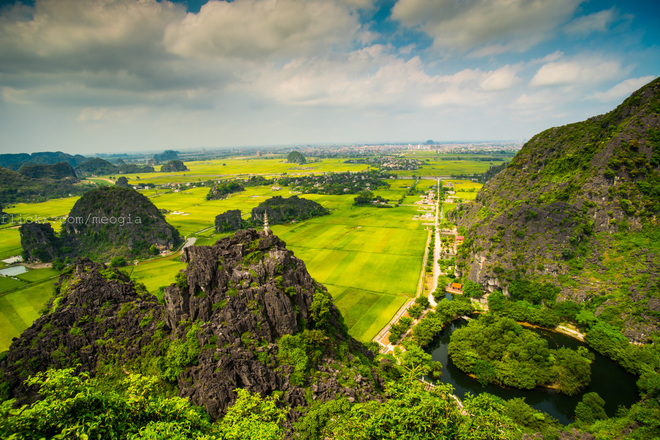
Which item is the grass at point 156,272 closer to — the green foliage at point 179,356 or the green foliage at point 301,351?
the green foliage at point 179,356

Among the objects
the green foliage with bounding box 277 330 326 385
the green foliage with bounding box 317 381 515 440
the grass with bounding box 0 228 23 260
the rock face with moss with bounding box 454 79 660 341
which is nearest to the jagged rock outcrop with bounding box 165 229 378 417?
the green foliage with bounding box 277 330 326 385

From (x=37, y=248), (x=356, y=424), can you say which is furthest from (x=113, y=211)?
(x=356, y=424)

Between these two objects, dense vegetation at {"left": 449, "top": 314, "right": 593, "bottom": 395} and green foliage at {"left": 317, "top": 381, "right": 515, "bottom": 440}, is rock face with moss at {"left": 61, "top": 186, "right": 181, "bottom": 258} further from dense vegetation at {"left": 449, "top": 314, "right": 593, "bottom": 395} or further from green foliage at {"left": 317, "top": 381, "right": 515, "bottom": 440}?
green foliage at {"left": 317, "top": 381, "right": 515, "bottom": 440}

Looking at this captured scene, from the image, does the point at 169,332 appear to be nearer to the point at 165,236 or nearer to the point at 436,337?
the point at 436,337

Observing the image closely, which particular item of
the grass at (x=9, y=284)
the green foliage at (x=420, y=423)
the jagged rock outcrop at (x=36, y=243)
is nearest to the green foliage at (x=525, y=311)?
the green foliage at (x=420, y=423)

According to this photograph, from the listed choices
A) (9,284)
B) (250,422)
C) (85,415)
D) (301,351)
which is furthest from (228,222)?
(85,415)
